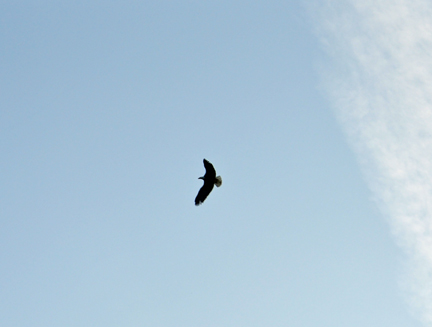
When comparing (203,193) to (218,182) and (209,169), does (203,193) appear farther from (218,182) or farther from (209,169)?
(209,169)

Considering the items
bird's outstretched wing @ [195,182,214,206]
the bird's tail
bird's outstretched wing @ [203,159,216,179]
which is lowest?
bird's outstretched wing @ [195,182,214,206]

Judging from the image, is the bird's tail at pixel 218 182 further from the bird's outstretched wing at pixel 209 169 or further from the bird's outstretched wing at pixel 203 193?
the bird's outstretched wing at pixel 209 169

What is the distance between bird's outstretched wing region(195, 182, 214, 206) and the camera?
3634cm

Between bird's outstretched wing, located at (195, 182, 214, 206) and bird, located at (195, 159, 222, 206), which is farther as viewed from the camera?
bird's outstretched wing, located at (195, 182, 214, 206)

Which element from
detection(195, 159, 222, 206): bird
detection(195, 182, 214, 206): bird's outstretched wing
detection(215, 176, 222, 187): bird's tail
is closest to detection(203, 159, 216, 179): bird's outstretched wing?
detection(195, 159, 222, 206): bird

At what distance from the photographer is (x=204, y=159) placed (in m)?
35.2

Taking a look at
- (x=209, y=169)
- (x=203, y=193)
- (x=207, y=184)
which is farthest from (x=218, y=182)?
(x=209, y=169)

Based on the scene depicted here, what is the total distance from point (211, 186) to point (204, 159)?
1858 mm

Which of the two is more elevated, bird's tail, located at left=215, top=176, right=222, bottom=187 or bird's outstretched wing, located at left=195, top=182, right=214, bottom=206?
bird's tail, located at left=215, top=176, right=222, bottom=187

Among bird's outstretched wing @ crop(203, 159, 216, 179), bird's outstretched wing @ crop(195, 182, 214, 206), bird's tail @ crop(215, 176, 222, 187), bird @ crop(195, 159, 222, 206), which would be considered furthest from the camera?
bird's outstretched wing @ crop(195, 182, 214, 206)

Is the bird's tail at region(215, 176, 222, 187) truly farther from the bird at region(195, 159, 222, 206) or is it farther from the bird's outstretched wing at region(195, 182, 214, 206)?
the bird's outstretched wing at region(195, 182, 214, 206)

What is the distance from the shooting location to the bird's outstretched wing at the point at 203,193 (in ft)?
119

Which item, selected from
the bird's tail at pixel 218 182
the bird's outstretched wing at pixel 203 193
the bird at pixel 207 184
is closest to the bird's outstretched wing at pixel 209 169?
the bird at pixel 207 184

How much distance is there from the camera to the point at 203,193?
36469 millimetres
